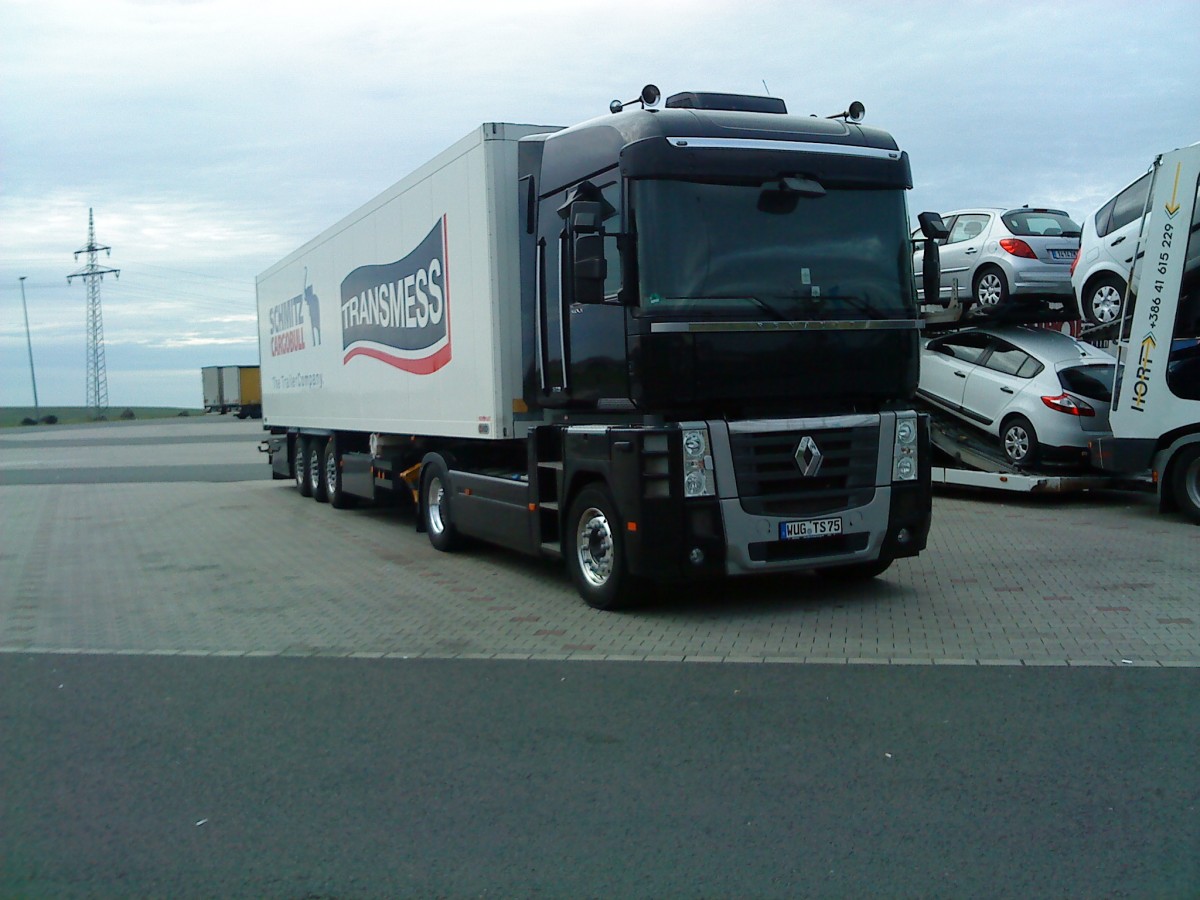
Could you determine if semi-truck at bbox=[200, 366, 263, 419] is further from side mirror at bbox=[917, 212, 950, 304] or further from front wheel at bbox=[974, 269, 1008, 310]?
side mirror at bbox=[917, 212, 950, 304]

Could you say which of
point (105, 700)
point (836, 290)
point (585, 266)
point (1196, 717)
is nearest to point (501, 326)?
point (585, 266)

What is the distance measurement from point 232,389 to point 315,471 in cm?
3382

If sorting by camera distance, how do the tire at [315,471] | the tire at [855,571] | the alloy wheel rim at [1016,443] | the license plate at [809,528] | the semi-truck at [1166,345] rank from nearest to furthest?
the license plate at [809,528], the tire at [855,571], the semi-truck at [1166,345], the alloy wheel rim at [1016,443], the tire at [315,471]

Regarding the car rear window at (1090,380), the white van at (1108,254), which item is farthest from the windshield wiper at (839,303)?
the car rear window at (1090,380)

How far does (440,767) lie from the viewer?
17.4ft

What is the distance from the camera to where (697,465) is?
814 cm

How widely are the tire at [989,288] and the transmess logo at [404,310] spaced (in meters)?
7.51

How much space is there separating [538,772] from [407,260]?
815 cm

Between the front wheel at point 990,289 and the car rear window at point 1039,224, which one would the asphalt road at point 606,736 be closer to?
the front wheel at point 990,289

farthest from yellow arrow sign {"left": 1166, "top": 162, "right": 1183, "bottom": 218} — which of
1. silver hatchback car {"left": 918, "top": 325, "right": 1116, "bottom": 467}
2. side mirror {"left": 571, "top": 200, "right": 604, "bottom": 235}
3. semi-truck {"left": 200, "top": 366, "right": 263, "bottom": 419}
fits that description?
semi-truck {"left": 200, "top": 366, "right": 263, "bottom": 419}

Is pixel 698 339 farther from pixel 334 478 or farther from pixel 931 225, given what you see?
pixel 334 478

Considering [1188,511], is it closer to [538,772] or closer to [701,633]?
[701,633]

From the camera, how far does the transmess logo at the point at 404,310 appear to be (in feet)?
37.7

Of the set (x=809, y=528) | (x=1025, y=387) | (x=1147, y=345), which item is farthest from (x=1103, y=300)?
(x=809, y=528)
